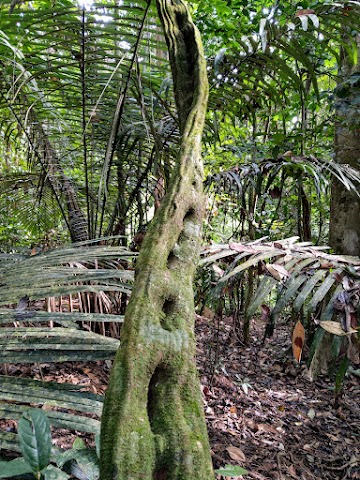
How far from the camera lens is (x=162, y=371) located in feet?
1.25

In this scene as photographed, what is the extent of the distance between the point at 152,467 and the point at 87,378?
1.35m

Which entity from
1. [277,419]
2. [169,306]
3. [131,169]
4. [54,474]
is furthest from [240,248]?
[277,419]

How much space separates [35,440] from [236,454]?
1333 millimetres

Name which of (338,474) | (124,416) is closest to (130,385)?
(124,416)

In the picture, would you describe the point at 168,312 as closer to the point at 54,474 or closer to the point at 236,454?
the point at 54,474

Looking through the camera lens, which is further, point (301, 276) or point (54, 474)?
point (301, 276)

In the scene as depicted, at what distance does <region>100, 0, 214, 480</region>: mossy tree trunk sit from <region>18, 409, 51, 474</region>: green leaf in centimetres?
9

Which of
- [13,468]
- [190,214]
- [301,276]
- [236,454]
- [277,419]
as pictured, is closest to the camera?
[13,468]

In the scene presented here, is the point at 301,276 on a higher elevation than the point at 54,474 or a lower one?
higher

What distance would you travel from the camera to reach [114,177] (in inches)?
77.1

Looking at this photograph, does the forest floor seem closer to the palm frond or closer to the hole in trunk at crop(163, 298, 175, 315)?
the palm frond

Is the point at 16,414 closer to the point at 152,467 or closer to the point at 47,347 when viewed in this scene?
the point at 47,347

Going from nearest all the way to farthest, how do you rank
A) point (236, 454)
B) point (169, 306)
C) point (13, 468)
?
point (13, 468) < point (169, 306) < point (236, 454)

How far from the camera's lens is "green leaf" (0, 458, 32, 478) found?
1.17 feet
